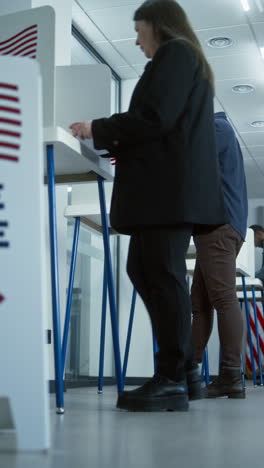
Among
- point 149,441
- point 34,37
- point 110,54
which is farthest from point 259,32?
point 149,441

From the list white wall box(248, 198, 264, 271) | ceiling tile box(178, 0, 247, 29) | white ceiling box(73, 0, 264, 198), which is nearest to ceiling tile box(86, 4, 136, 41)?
white ceiling box(73, 0, 264, 198)

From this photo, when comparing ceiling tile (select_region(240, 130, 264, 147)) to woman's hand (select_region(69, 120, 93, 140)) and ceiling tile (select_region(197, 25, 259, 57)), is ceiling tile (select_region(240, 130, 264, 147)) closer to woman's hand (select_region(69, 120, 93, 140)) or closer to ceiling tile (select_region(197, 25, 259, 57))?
ceiling tile (select_region(197, 25, 259, 57))

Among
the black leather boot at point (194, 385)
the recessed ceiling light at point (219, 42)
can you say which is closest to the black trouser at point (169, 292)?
the black leather boot at point (194, 385)

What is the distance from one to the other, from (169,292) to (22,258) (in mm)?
790

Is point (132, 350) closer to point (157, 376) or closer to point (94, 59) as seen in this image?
point (94, 59)

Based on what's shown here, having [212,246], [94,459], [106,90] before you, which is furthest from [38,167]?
[212,246]

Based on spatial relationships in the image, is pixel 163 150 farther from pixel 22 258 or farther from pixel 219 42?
pixel 219 42

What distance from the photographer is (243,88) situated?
5266 millimetres

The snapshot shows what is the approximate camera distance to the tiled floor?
729 mm

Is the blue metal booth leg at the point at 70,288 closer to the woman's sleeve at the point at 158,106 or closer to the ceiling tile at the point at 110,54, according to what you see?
the woman's sleeve at the point at 158,106

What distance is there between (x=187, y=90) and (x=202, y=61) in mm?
120

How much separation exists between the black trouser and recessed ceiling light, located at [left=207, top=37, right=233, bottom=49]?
3203 mm

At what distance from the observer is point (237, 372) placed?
2156 millimetres

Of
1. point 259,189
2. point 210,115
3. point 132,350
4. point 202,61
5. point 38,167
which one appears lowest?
point 132,350
